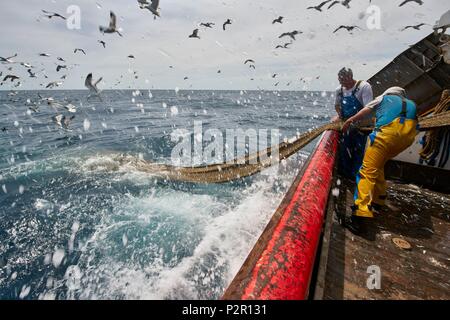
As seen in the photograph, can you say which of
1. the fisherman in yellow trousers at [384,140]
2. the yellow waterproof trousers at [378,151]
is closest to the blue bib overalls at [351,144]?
the fisherman in yellow trousers at [384,140]

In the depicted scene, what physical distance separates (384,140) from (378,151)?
156 mm

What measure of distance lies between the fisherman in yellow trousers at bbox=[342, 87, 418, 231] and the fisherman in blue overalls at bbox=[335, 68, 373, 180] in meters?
1.41

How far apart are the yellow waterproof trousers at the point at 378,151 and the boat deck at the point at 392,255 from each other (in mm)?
412

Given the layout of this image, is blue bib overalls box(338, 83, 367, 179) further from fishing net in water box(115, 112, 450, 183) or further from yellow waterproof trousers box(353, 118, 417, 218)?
yellow waterproof trousers box(353, 118, 417, 218)

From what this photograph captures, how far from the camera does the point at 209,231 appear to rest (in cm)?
602

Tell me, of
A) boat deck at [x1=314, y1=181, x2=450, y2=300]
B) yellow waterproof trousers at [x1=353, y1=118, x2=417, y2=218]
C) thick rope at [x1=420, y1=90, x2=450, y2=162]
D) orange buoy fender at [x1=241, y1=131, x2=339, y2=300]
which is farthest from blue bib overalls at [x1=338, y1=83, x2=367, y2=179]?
orange buoy fender at [x1=241, y1=131, x2=339, y2=300]

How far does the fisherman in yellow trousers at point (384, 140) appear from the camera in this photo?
121 inches

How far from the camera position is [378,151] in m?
3.17

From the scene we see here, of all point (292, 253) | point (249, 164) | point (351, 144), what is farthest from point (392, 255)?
point (249, 164)

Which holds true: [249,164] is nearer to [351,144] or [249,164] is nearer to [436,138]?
[351,144]

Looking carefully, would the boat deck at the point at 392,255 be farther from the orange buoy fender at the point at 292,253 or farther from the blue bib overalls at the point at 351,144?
the blue bib overalls at the point at 351,144
